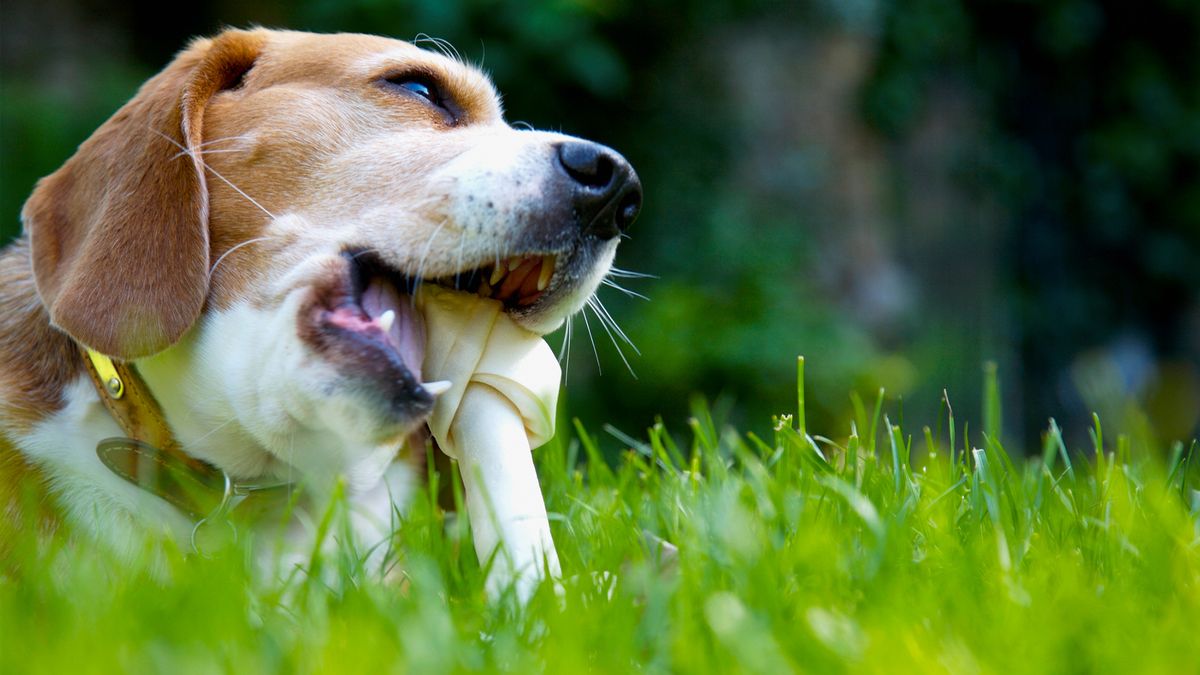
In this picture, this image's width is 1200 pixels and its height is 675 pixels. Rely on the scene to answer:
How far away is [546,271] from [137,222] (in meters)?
0.84

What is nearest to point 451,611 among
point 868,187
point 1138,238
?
point 868,187

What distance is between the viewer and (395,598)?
72.9 inches

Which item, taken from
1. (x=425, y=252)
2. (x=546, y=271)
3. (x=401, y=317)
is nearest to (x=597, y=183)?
(x=546, y=271)

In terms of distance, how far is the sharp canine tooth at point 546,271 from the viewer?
7.84 feet

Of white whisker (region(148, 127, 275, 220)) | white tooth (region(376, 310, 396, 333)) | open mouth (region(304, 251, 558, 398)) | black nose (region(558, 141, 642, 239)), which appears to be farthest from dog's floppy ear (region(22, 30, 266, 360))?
black nose (region(558, 141, 642, 239))

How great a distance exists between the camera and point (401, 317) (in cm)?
237

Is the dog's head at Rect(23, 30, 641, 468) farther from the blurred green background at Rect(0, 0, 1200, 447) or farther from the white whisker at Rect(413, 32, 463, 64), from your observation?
the blurred green background at Rect(0, 0, 1200, 447)

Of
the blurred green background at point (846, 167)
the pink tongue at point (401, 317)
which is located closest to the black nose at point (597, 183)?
the pink tongue at point (401, 317)

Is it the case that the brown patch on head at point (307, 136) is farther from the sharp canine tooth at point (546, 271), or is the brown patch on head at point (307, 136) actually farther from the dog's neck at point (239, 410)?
the sharp canine tooth at point (546, 271)

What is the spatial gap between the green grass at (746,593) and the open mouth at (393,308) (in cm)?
31

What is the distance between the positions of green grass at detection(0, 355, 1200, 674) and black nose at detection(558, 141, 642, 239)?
56cm

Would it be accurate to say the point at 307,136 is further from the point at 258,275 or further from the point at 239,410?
the point at 239,410

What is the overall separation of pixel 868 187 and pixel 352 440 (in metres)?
5.37

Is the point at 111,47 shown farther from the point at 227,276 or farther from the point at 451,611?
the point at 451,611
